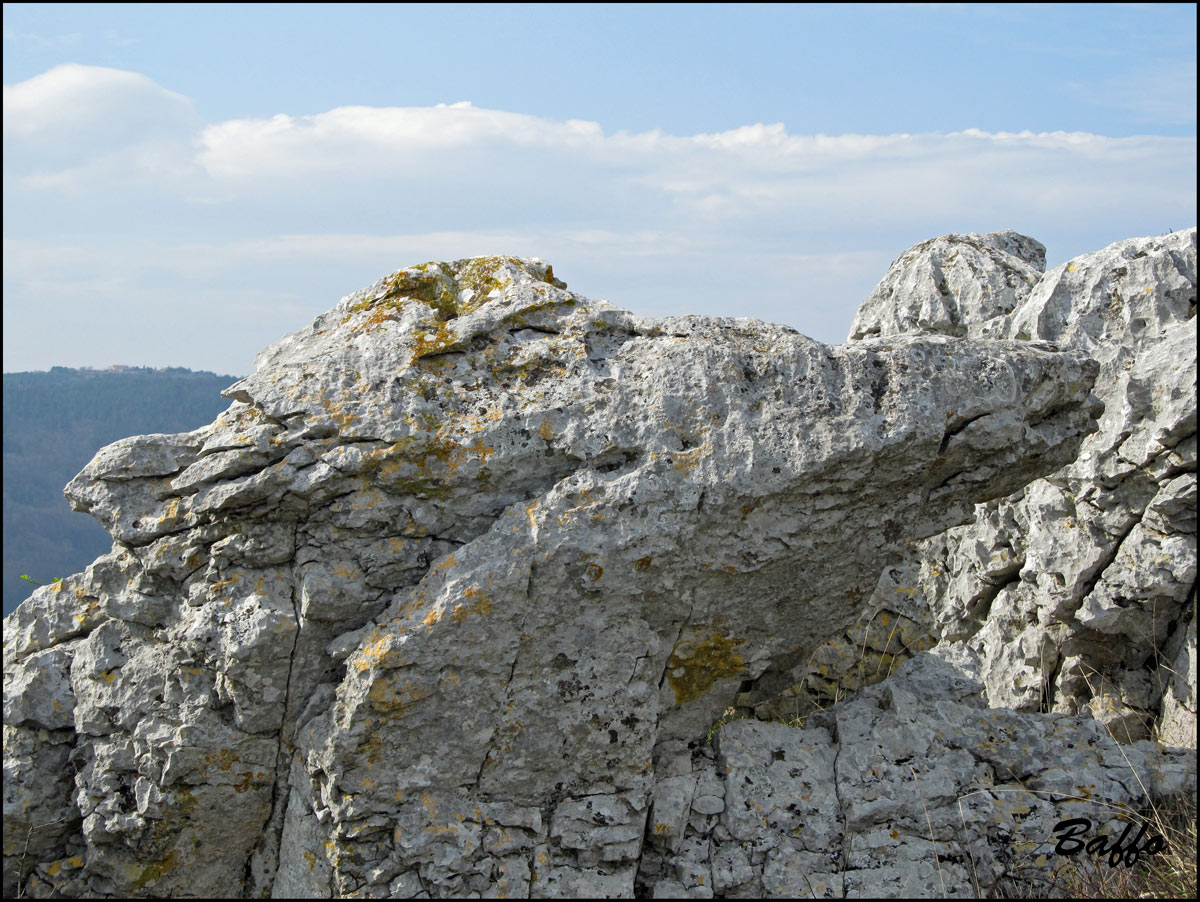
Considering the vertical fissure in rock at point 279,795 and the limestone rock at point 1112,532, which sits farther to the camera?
the limestone rock at point 1112,532

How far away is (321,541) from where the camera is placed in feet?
20.2

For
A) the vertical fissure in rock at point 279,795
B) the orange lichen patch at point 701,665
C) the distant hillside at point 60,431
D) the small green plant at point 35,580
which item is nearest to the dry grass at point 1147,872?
the orange lichen patch at point 701,665

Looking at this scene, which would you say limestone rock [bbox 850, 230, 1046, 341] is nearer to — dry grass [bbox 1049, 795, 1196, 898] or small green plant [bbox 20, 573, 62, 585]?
dry grass [bbox 1049, 795, 1196, 898]

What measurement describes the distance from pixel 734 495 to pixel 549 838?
2.63m

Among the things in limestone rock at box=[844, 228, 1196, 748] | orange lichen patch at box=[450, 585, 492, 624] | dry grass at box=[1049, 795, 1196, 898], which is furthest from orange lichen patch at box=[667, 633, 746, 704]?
limestone rock at box=[844, 228, 1196, 748]

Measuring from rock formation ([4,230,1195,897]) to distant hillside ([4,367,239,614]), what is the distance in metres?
90.9

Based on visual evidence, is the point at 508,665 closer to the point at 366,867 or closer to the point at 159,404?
the point at 366,867

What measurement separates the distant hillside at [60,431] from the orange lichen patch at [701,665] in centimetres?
9246

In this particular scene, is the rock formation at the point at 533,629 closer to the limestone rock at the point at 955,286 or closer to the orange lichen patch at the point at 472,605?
the orange lichen patch at the point at 472,605

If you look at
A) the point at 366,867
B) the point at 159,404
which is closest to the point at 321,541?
the point at 366,867

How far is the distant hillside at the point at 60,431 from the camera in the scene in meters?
91.6

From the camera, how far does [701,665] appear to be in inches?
254

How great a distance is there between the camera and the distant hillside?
91.6 metres

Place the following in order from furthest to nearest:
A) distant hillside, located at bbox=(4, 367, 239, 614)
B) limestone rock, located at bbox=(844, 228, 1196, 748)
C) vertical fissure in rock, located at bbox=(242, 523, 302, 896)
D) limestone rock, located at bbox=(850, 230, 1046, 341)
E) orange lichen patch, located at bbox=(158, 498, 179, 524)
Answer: distant hillside, located at bbox=(4, 367, 239, 614) < limestone rock, located at bbox=(850, 230, 1046, 341) < limestone rock, located at bbox=(844, 228, 1196, 748) < orange lichen patch, located at bbox=(158, 498, 179, 524) < vertical fissure in rock, located at bbox=(242, 523, 302, 896)
